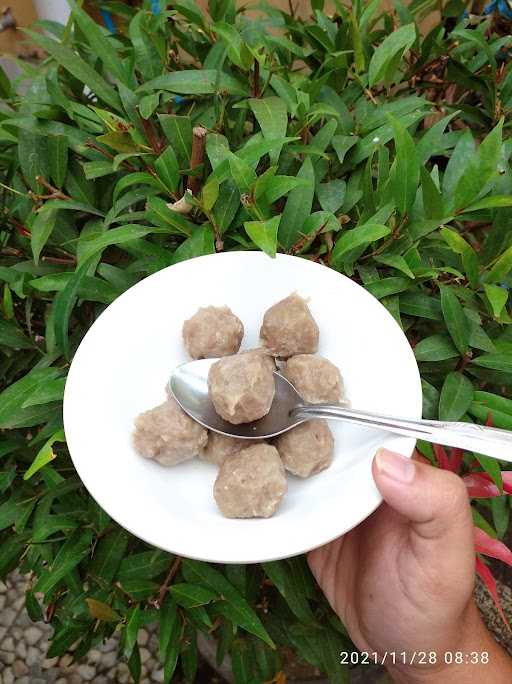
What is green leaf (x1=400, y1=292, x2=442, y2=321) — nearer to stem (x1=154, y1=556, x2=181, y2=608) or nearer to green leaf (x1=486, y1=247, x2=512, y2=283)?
green leaf (x1=486, y1=247, x2=512, y2=283)

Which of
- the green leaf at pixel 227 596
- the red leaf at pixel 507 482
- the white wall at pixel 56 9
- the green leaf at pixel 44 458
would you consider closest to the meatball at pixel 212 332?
the green leaf at pixel 44 458

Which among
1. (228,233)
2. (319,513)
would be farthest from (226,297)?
(319,513)

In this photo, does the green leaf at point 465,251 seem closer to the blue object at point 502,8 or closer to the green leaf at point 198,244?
the green leaf at point 198,244

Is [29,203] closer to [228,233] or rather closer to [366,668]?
[228,233]

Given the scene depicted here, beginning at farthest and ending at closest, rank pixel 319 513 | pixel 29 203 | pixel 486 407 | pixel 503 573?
pixel 503 573
pixel 29 203
pixel 486 407
pixel 319 513

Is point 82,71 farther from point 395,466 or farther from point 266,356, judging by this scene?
point 395,466

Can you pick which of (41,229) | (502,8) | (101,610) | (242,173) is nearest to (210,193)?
(242,173)

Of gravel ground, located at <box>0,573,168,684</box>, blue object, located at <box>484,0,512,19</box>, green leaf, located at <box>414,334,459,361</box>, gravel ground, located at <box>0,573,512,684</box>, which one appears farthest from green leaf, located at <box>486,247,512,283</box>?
gravel ground, located at <box>0,573,168,684</box>
